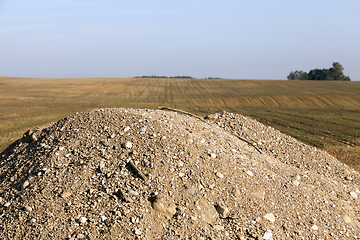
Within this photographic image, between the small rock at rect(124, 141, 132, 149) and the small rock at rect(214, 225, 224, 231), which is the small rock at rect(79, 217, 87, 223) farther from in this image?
the small rock at rect(214, 225, 224, 231)

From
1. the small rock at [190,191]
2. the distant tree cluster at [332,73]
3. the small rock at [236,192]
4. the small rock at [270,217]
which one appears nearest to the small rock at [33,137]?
the small rock at [190,191]

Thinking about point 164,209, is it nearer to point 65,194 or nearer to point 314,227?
point 65,194

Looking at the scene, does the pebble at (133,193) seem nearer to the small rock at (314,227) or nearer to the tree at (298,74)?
the small rock at (314,227)

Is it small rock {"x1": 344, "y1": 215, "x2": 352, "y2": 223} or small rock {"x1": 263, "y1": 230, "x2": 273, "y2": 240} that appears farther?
small rock {"x1": 344, "y1": 215, "x2": 352, "y2": 223}

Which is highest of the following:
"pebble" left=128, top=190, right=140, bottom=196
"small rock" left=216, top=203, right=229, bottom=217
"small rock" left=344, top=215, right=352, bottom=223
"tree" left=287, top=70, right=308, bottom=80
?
"tree" left=287, top=70, right=308, bottom=80

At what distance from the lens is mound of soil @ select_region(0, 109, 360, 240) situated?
4.85 metres

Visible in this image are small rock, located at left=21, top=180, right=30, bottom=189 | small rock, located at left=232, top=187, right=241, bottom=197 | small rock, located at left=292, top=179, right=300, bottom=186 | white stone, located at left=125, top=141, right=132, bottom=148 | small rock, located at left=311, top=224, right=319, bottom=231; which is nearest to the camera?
small rock, located at left=311, top=224, right=319, bottom=231

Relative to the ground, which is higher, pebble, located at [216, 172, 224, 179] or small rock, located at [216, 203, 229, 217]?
pebble, located at [216, 172, 224, 179]

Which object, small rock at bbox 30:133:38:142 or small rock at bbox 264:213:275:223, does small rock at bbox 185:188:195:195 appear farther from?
small rock at bbox 30:133:38:142

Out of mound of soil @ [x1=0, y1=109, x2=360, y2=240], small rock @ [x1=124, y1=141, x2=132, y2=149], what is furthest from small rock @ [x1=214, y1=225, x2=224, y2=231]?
small rock @ [x1=124, y1=141, x2=132, y2=149]

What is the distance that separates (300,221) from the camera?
18.3 feet

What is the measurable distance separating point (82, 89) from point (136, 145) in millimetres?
60648

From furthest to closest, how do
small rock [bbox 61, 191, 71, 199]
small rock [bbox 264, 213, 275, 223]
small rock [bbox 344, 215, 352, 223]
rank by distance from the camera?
small rock [bbox 344, 215, 352, 223] < small rock [bbox 264, 213, 275, 223] < small rock [bbox 61, 191, 71, 199]

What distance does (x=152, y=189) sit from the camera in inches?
213
